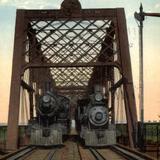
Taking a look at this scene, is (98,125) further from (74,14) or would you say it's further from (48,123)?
(74,14)

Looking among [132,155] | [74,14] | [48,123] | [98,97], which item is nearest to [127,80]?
[98,97]

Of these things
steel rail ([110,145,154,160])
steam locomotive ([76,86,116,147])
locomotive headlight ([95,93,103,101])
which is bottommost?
steel rail ([110,145,154,160])

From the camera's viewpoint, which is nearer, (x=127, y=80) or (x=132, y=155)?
(x=132, y=155)

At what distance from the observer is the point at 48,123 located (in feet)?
110

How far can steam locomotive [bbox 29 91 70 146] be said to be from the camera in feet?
105

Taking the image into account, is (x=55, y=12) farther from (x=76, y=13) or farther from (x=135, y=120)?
(x=135, y=120)

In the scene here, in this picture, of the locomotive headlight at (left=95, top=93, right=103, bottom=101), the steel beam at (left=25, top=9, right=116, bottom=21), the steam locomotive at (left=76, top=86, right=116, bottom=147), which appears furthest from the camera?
the steel beam at (left=25, top=9, right=116, bottom=21)

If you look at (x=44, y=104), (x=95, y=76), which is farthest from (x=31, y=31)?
(x=95, y=76)

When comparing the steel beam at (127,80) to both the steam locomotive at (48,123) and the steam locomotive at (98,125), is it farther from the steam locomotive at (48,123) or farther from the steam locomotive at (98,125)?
the steam locomotive at (48,123)

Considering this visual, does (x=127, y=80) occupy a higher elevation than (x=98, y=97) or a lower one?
higher

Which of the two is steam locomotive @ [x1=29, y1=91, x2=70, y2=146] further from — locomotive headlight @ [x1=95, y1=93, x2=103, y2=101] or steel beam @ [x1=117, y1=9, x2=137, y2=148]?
steel beam @ [x1=117, y1=9, x2=137, y2=148]

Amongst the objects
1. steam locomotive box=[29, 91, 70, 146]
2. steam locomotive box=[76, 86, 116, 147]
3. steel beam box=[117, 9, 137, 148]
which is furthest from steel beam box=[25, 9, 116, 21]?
steam locomotive box=[76, 86, 116, 147]

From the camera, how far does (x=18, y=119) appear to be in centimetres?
3206

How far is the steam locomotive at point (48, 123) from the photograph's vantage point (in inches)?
1259
